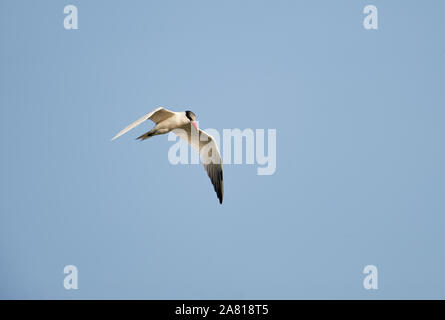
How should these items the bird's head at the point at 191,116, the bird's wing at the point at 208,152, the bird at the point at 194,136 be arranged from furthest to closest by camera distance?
the bird's wing at the point at 208,152 → the bird's head at the point at 191,116 → the bird at the point at 194,136

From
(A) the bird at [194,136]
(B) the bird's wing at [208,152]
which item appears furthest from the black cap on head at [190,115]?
(B) the bird's wing at [208,152]

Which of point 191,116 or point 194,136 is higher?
point 191,116

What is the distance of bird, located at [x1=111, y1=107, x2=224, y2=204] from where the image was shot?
9.91 meters

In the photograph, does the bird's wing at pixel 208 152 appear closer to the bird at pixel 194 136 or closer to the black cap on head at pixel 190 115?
the bird at pixel 194 136

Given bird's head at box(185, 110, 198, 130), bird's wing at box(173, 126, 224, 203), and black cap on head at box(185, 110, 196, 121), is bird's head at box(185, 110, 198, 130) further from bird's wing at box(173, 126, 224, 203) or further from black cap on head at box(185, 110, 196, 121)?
bird's wing at box(173, 126, 224, 203)

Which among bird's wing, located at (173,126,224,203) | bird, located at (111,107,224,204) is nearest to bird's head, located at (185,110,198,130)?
bird, located at (111,107,224,204)

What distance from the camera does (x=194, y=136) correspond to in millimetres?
10547

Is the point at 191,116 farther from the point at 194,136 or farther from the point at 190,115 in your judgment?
the point at 194,136

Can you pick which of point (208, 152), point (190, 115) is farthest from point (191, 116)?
point (208, 152)

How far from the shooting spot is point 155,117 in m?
9.86

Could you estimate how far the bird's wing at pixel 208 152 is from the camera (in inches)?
412

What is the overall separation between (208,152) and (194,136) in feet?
1.18
